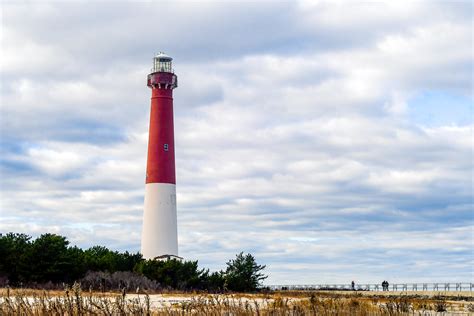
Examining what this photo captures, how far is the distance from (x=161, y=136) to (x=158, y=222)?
605cm

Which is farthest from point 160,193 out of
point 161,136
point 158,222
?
point 161,136

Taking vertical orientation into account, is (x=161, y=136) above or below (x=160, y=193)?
above

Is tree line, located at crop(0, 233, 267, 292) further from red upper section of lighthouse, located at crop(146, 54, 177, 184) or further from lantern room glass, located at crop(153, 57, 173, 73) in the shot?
lantern room glass, located at crop(153, 57, 173, 73)

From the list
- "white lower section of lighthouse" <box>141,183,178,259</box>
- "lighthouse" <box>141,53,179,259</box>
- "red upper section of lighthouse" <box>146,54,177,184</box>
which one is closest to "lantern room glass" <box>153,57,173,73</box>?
"red upper section of lighthouse" <box>146,54,177,184</box>

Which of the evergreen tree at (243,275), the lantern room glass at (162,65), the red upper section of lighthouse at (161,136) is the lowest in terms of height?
the evergreen tree at (243,275)

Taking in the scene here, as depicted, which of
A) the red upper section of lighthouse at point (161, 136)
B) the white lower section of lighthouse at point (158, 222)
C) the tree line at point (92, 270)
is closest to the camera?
the tree line at point (92, 270)

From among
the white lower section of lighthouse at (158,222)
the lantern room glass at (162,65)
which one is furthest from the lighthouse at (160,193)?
the lantern room glass at (162,65)

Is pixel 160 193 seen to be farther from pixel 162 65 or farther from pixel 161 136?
pixel 162 65

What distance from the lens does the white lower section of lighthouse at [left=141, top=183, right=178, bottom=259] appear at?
4928 cm

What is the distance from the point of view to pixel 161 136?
4969cm

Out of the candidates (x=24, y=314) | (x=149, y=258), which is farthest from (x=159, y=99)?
(x=24, y=314)

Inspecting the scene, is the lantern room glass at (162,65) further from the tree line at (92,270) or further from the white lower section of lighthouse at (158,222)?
the tree line at (92,270)

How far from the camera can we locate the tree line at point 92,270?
39.6m

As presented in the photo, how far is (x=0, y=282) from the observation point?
125 feet
